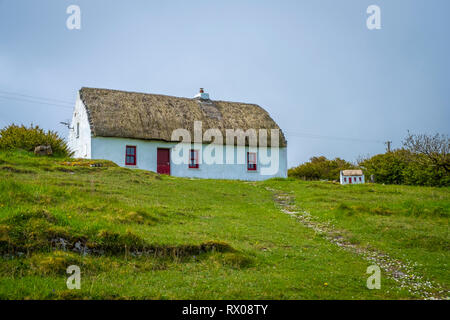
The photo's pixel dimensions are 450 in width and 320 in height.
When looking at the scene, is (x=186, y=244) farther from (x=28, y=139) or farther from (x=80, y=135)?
(x=80, y=135)

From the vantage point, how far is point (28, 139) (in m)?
27.6

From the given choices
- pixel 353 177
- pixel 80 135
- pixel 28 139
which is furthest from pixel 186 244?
pixel 353 177

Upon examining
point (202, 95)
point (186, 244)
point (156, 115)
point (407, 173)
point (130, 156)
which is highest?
point (202, 95)

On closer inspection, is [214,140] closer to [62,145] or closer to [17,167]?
[62,145]

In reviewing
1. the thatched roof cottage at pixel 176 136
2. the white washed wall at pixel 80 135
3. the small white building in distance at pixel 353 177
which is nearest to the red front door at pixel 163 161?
the thatched roof cottage at pixel 176 136

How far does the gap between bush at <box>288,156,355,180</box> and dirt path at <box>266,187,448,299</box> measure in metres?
29.0

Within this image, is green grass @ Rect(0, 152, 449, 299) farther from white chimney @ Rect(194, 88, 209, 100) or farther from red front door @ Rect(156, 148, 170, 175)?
white chimney @ Rect(194, 88, 209, 100)

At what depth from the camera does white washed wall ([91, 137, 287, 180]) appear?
29844 mm

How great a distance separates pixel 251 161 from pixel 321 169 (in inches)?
622

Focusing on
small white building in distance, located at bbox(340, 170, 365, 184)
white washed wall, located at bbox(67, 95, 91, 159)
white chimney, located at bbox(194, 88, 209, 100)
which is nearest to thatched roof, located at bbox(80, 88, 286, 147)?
white chimney, located at bbox(194, 88, 209, 100)

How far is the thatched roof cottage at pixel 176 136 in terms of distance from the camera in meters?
30.4
